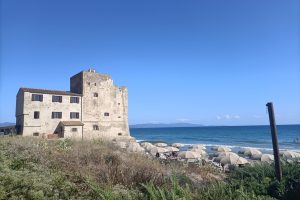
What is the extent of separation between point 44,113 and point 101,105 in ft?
33.0

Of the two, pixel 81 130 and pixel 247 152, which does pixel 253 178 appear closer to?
pixel 247 152

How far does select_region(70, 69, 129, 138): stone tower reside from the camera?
148 feet

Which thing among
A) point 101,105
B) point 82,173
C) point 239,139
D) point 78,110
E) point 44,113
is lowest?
point 239,139

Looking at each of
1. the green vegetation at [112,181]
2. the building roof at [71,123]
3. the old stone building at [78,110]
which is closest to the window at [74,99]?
the old stone building at [78,110]

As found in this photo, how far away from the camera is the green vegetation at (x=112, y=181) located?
259 inches

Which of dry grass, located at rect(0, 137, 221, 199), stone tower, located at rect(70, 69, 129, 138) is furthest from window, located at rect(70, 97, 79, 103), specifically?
dry grass, located at rect(0, 137, 221, 199)

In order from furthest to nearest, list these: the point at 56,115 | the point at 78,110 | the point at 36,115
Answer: the point at 78,110, the point at 56,115, the point at 36,115

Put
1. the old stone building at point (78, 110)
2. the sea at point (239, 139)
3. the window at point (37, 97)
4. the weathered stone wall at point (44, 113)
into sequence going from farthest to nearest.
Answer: the sea at point (239, 139)
the window at point (37, 97)
the old stone building at point (78, 110)
the weathered stone wall at point (44, 113)

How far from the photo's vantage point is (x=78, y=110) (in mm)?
44125

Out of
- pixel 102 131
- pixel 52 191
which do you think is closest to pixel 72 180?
pixel 52 191

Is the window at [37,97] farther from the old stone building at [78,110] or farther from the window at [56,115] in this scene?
the window at [56,115]

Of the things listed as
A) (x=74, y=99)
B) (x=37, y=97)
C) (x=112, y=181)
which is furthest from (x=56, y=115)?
(x=112, y=181)

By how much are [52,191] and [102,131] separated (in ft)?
132

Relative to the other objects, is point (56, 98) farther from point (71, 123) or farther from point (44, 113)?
point (71, 123)
